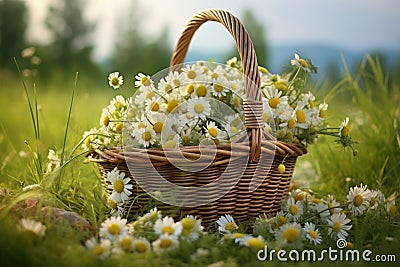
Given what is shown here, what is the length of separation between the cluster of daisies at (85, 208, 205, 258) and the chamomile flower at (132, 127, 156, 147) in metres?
0.25

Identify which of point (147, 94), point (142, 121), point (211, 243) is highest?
point (147, 94)

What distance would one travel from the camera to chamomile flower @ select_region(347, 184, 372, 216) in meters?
1.96

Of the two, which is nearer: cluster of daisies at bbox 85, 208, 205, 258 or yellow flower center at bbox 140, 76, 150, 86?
cluster of daisies at bbox 85, 208, 205, 258

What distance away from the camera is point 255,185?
1.87 meters

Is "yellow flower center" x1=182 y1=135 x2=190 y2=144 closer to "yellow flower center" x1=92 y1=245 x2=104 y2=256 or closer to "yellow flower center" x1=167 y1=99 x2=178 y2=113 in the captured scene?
"yellow flower center" x1=167 y1=99 x2=178 y2=113

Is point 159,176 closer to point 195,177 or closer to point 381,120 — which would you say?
point 195,177

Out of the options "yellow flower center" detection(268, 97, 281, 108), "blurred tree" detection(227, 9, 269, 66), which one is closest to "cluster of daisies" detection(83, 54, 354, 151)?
"yellow flower center" detection(268, 97, 281, 108)

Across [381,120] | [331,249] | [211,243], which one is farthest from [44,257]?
[381,120]

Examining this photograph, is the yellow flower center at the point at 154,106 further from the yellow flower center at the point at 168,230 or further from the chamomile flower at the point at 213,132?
the yellow flower center at the point at 168,230

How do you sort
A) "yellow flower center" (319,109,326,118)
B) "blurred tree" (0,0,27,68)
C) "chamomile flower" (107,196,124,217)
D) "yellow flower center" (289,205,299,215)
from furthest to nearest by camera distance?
"blurred tree" (0,0,27,68) < "yellow flower center" (319,109,326,118) < "yellow flower center" (289,205,299,215) < "chamomile flower" (107,196,124,217)

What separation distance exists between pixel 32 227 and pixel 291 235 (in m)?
0.77

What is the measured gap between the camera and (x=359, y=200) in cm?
196

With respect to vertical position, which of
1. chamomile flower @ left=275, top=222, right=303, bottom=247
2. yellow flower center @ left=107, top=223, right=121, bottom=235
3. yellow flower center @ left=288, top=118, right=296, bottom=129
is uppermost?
yellow flower center @ left=288, top=118, right=296, bottom=129

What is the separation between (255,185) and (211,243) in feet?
1.24
